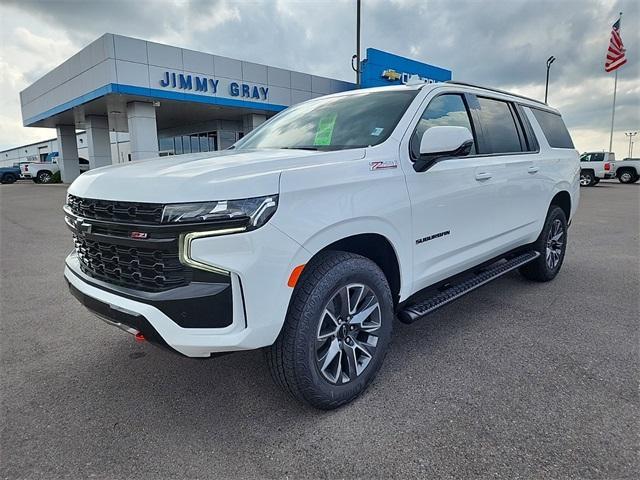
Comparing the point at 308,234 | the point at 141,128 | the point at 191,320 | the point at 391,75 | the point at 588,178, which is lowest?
the point at 191,320

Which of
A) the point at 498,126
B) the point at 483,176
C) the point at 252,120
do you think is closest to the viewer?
the point at 483,176

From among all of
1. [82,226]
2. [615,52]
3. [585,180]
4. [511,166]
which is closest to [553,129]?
[511,166]

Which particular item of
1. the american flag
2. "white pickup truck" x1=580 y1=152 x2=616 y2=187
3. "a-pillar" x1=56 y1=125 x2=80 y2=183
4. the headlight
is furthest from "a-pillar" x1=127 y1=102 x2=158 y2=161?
the american flag

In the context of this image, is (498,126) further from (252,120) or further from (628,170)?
(628,170)

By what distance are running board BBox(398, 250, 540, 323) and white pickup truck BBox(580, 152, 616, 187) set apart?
2457cm

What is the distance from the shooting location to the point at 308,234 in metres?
2.16

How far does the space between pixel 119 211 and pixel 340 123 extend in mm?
1667

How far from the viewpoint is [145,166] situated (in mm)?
2492

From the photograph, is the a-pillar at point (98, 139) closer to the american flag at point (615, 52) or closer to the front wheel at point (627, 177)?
the american flag at point (615, 52)

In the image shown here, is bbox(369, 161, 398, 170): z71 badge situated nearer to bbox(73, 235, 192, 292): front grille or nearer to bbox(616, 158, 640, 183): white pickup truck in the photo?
bbox(73, 235, 192, 292): front grille

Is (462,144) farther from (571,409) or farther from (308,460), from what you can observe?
(308,460)

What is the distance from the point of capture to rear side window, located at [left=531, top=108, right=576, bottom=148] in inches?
188

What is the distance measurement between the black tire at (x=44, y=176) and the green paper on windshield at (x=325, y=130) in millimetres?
31363

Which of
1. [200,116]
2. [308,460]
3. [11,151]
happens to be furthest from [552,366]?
[11,151]
